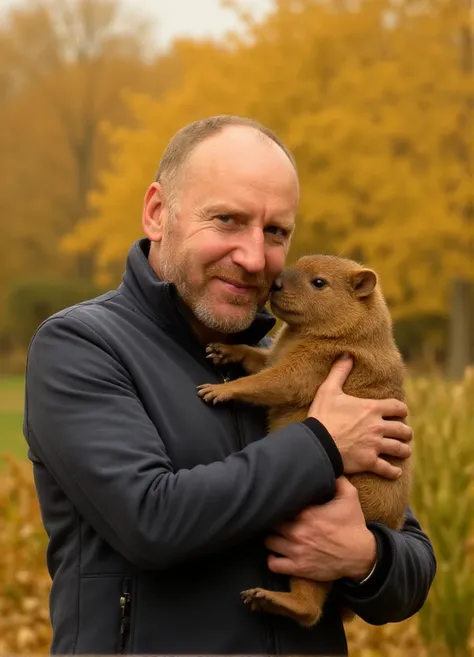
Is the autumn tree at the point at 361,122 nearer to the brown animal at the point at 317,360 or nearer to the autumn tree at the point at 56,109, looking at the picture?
the autumn tree at the point at 56,109

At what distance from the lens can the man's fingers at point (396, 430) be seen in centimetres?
283

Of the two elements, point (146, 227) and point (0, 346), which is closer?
point (146, 227)

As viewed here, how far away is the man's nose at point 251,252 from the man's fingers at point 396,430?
62 cm

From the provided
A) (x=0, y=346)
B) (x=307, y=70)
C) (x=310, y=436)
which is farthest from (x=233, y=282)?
(x=0, y=346)

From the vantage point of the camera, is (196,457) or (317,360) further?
(317,360)

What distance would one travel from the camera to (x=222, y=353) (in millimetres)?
3023

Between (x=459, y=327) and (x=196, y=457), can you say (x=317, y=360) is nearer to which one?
(x=196, y=457)

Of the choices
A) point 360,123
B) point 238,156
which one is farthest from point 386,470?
point 360,123

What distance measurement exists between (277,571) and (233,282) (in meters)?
0.85

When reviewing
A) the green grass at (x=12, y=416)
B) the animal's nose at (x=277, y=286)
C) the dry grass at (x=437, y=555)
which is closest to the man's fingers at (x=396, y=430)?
the animal's nose at (x=277, y=286)

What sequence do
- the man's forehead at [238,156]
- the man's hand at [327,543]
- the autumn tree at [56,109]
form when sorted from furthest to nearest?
the autumn tree at [56,109], the man's forehead at [238,156], the man's hand at [327,543]

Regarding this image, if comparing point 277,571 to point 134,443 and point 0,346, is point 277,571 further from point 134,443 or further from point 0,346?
point 0,346

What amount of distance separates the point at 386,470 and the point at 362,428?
0.72ft

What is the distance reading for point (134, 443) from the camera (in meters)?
2.39
